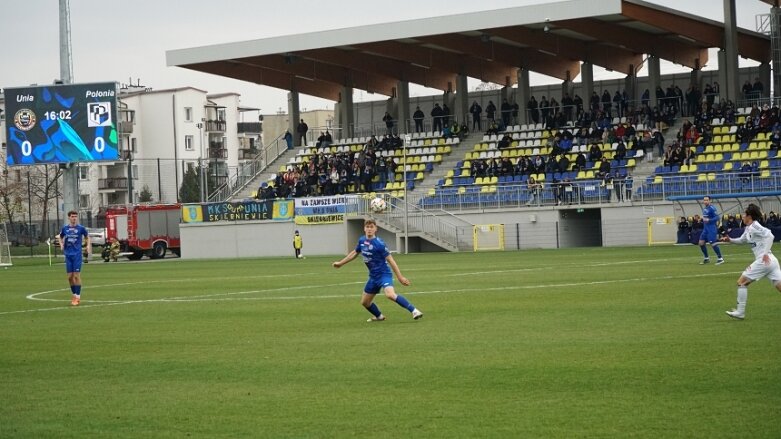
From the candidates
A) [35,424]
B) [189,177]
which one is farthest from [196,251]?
[35,424]

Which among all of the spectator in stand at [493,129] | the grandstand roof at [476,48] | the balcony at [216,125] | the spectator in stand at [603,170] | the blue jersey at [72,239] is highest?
the balcony at [216,125]

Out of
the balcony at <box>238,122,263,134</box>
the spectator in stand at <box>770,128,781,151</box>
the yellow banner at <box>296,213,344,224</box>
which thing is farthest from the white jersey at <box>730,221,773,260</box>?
the balcony at <box>238,122,263,134</box>

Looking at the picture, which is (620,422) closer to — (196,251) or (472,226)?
(472,226)

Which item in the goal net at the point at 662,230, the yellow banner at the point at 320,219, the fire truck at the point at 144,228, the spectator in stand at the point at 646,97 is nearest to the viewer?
the goal net at the point at 662,230

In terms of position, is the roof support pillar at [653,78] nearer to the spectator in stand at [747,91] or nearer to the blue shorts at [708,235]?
the spectator in stand at [747,91]

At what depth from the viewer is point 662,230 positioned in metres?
52.3

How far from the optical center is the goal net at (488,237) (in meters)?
56.6

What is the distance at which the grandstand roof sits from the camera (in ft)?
193

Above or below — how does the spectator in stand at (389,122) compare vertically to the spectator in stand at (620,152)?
above

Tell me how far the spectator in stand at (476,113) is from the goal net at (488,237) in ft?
46.4

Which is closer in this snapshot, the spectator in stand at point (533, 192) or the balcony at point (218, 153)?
the spectator in stand at point (533, 192)

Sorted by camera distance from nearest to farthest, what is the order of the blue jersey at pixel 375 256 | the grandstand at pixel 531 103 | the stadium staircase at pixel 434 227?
the blue jersey at pixel 375 256, the grandstand at pixel 531 103, the stadium staircase at pixel 434 227

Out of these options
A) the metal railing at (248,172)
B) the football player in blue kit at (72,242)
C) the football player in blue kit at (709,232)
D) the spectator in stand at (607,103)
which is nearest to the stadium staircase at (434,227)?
the spectator in stand at (607,103)

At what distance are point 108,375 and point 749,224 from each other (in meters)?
9.28
